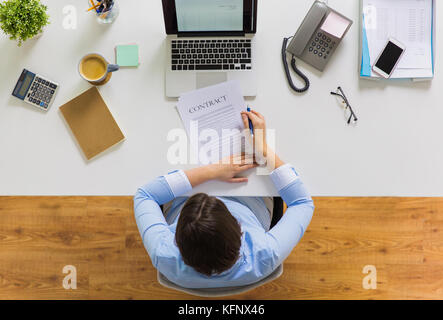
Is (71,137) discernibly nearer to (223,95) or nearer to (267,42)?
(223,95)

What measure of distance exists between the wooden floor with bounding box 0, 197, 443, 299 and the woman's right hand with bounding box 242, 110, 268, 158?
0.66 m

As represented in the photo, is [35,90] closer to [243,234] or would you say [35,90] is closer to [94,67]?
[94,67]

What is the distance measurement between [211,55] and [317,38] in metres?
0.33

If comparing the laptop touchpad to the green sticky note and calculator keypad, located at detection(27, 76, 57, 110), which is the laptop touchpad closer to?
the green sticky note

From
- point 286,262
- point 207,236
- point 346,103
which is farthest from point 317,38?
point 286,262

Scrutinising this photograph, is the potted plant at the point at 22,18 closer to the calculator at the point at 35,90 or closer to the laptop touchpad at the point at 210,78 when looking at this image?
the calculator at the point at 35,90

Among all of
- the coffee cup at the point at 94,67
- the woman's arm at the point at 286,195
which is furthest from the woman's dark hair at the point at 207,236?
the coffee cup at the point at 94,67

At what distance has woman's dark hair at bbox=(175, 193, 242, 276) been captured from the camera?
74cm

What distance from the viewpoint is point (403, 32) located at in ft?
3.50

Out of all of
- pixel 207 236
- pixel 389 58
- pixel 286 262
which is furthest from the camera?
pixel 286 262

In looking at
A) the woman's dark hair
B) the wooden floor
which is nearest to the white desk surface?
the woman's dark hair

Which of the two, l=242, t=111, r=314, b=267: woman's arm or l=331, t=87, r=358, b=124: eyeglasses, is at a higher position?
l=331, t=87, r=358, b=124: eyeglasses

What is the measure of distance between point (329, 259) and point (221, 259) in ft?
3.19

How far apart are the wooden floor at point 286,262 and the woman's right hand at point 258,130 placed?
66 cm
